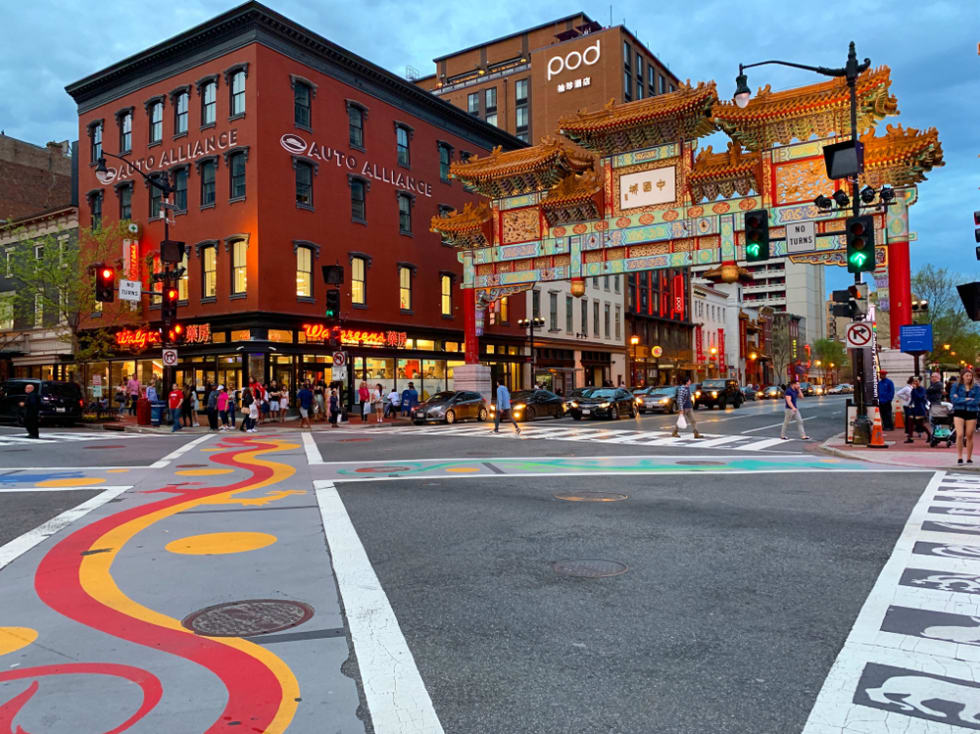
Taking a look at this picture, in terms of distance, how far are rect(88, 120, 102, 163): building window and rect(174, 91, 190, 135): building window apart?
6331 mm

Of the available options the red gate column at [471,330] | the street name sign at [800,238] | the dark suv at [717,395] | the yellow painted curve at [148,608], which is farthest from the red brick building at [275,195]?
the yellow painted curve at [148,608]

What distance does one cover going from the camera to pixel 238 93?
106 feet

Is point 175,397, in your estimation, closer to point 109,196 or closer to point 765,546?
point 109,196

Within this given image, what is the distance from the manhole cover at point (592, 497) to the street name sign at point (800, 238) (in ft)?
57.7

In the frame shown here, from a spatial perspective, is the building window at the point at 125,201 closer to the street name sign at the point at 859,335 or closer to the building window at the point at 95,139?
the building window at the point at 95,139

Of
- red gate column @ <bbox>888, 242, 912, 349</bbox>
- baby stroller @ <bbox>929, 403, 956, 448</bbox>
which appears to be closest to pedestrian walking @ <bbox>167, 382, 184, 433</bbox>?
baby stroller @ <bbox>929, 403, 956, 448</bbox>

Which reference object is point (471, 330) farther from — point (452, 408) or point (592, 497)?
point (592, 497)

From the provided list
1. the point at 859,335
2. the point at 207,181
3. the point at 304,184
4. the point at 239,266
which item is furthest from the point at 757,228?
the point at 207,181

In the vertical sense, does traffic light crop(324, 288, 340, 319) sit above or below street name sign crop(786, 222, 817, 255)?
below

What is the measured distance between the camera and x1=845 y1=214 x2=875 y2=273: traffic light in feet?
53.8

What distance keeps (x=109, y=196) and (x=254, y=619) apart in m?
39.5

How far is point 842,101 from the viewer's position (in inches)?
1010

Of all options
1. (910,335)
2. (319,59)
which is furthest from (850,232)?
(319,59)

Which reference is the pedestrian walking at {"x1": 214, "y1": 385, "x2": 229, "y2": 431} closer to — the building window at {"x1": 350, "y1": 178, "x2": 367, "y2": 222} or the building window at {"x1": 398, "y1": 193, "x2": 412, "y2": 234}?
the building window at {"x1": 350, "y1": 178, "x2": 367, "y2": 222}
